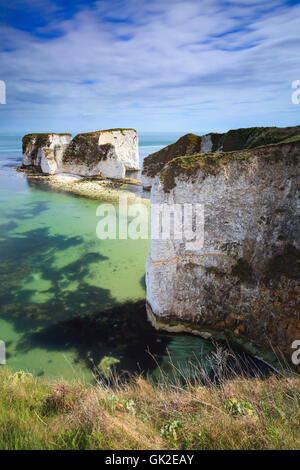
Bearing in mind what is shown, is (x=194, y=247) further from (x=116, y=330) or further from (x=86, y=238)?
(x=86, y=238)

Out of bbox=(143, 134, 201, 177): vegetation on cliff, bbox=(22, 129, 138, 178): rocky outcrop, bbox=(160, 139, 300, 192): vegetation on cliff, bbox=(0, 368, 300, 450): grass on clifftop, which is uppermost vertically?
bbox=(22, 129, 138, 178): rocky outcrop

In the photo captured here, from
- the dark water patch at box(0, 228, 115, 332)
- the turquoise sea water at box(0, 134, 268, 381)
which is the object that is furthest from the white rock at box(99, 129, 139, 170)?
the dark water patch at box(0, 228, 115, 332)

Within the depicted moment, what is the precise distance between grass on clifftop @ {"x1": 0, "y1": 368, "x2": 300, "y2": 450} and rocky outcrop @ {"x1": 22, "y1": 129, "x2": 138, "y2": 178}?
40.1 m

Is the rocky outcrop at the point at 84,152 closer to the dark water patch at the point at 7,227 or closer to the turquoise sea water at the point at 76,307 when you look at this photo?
the dark water patch at the point at 7,227

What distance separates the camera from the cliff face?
9.27m

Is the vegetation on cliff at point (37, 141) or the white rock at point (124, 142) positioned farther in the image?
the vegetation on cliff at point (37, 141)

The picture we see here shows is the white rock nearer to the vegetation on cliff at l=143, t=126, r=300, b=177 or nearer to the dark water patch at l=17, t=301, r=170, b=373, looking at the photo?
the vegetation on cliff at l=143, t=126, r=300, b=177

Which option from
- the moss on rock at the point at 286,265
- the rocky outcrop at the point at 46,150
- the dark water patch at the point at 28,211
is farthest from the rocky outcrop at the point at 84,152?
the moss on rock at the point at 286,265

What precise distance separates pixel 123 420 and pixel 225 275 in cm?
720

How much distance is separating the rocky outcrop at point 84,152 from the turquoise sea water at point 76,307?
73.0 feet

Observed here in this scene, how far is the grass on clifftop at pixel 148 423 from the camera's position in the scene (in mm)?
3525

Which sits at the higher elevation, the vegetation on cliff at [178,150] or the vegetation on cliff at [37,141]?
the vegetation on cliff at [37,141]

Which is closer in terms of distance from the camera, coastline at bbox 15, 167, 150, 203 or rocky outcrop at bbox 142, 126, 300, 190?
rocky outcrop at bbox 142, 126, 300, 190

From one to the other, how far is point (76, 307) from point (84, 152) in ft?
120
